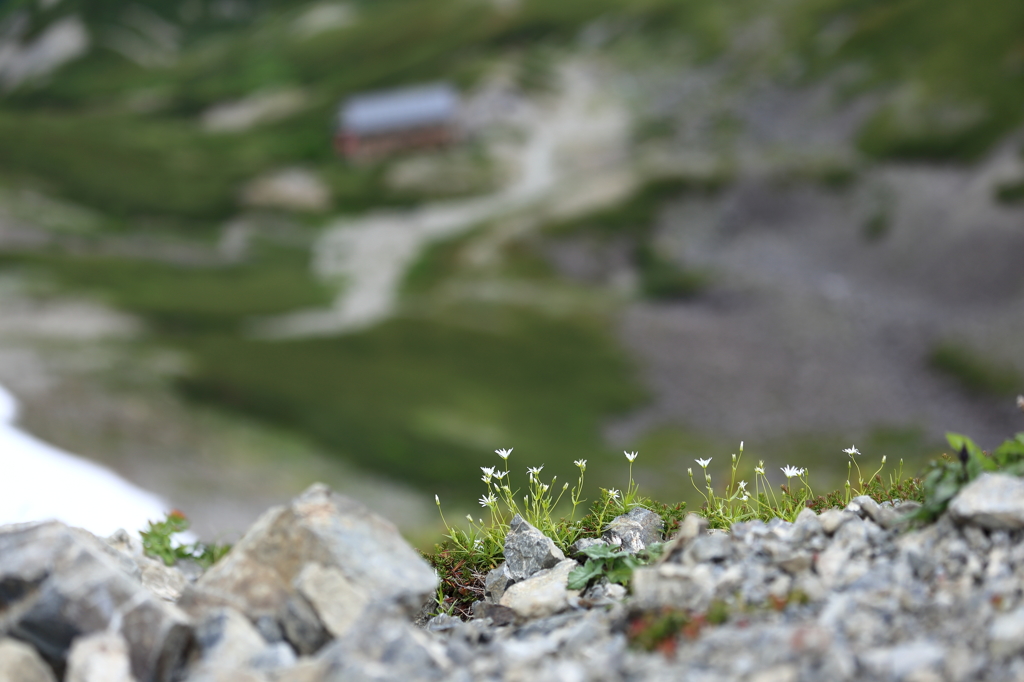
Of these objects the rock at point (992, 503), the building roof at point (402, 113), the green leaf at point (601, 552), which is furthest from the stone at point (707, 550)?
the building roof at point (402, 113)

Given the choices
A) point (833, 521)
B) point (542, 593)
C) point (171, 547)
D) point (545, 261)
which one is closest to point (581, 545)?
point (542, 593)

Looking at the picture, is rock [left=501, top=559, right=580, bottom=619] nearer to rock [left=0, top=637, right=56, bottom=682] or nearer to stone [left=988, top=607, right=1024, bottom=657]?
stone [left=988, top=607, right=1024, bottom=657]

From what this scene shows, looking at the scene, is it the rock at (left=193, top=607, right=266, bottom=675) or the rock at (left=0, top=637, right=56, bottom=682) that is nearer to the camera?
the rock at (left=0, top=637, right=56, bottom=682)

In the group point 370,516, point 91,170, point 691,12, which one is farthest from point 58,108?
point 370,516

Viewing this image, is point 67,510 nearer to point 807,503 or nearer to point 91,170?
point 807,503

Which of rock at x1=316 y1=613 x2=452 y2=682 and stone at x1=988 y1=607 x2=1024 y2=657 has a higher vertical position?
rock at x1=316 y1=613 x2=452 y2=682

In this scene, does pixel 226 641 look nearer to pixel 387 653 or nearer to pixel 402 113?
pixel 387 653

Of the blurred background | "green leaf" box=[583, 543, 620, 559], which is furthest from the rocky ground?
the blurred background
